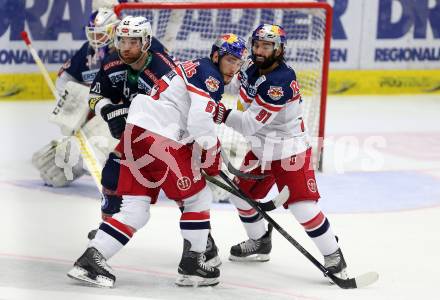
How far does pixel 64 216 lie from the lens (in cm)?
625

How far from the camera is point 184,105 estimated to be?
4.92 m

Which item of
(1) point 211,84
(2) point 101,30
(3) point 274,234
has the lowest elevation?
(3) point 274,234

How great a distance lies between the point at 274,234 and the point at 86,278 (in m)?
1.47

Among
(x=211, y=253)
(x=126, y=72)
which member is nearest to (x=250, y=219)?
(x=211, y=253)

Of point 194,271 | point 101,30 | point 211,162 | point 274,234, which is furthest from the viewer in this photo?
point 101,30

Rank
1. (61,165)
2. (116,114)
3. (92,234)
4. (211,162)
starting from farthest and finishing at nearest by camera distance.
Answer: (61,165) → (92,234) → (116,114) → (211,162)

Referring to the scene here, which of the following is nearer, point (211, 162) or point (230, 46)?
point (230, 46)

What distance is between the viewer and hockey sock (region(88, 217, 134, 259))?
15.8 ft

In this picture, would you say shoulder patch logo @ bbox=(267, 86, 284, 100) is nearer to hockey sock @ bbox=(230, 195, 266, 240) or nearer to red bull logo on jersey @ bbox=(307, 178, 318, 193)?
red bull logo on jersey @ bbox=(307, 178, 318, 193)

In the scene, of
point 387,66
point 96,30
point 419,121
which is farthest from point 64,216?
point 387,66

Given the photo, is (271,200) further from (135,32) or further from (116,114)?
(135,32)

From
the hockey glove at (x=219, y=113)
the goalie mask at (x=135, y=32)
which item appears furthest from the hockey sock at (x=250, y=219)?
the goalie mask at (x=135, y=32)

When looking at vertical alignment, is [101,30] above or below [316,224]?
above

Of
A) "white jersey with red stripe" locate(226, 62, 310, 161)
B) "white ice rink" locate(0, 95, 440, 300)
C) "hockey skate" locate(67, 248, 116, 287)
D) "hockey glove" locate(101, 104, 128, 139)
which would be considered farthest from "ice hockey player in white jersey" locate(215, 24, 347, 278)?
"hockey skate" locate(67, 248, 116, 287)
